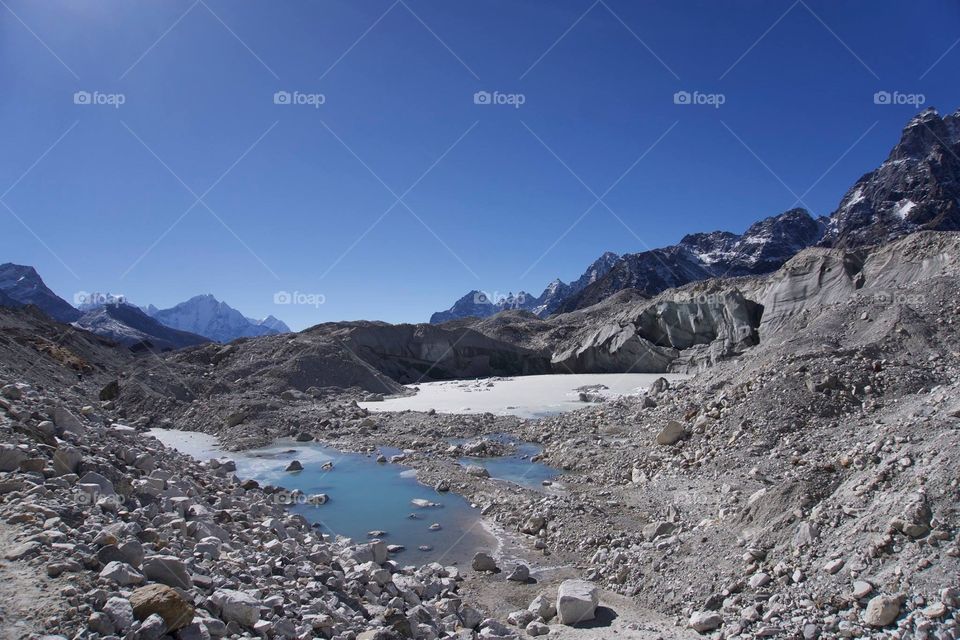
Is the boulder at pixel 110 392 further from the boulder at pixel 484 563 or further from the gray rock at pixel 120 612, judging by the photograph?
the gray rock at pixel 120 612

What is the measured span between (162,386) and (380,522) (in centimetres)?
2183

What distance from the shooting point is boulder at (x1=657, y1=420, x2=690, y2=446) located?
43.6ft

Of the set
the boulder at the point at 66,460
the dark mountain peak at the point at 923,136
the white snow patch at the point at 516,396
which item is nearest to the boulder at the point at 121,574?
the boulder at the point at 66,460

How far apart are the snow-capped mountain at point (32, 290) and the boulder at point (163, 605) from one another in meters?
146

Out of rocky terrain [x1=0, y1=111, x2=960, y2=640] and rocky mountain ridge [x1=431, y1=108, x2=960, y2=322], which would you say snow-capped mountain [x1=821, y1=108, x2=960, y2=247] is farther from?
rocky terrain [x1=0, y1=111, x2=960, y2=640]

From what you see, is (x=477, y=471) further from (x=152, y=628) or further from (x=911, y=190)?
(x=911, y=190)

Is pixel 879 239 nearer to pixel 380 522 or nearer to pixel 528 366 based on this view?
pixel 528 366

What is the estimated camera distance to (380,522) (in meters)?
12.3

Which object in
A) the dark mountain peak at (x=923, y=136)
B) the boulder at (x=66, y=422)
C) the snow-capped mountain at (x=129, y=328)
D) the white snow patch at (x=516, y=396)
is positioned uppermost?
the dark mountain peak at (x=923, y=136)

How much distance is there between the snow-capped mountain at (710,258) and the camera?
123 m

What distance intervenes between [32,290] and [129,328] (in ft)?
82.7

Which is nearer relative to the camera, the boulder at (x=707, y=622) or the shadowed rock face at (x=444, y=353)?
the boulder at (x=707, y=622)

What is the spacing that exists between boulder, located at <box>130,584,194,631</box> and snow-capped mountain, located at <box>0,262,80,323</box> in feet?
478

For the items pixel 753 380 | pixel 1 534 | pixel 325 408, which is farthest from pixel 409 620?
pixel 325 408
